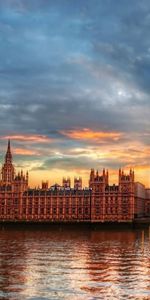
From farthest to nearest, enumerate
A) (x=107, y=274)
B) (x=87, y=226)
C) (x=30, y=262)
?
1. (x=87, y=226)
2. (x=30, y=262)
3. (x=107, y=274)

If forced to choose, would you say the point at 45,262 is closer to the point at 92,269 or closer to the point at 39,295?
the point at 92,269

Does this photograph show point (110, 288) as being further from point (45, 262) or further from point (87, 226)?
point (87, 226)

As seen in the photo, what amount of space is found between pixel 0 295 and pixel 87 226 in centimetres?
15592

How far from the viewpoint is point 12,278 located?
4066cm

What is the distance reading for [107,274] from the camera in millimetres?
43500

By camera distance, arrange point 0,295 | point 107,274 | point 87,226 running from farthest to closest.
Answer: point 87,226 < point 107,274 < point 0,295

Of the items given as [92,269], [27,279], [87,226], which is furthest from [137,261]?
[87,226]

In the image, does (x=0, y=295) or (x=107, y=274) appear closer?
(x=0, y=295)

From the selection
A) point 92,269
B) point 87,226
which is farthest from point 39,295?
point 87,226

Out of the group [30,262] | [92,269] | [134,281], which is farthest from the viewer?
Answer: [30,262]

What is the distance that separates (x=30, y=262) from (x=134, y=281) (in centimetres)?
1566

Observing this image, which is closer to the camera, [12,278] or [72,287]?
[72,287]

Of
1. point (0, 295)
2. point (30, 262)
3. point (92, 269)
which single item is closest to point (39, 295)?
point (0, 295)

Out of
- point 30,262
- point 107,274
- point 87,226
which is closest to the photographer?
point 107,274
